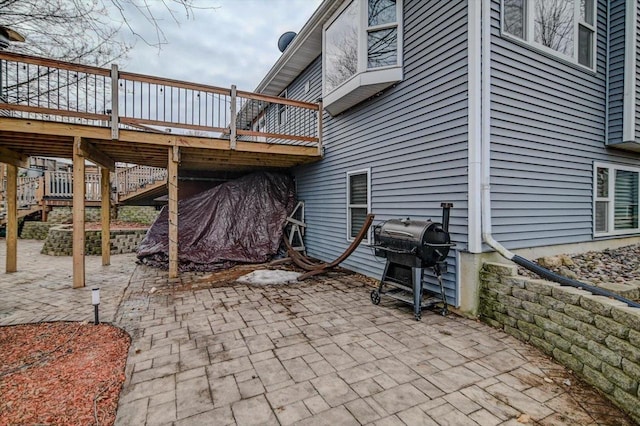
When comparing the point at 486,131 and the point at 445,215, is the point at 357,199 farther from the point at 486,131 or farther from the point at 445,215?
the point at 486,131

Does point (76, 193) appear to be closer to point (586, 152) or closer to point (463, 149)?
point (463, 149)

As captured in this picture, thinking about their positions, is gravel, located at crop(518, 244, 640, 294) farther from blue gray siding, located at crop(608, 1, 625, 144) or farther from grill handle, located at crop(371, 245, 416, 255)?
blue gray siding, located at crop(608, 1, 625, 144)

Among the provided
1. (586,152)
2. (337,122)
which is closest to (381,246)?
(337,122)

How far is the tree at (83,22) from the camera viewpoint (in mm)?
2320

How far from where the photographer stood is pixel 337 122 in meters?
Result: 6.45

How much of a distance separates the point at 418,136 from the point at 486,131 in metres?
0.99

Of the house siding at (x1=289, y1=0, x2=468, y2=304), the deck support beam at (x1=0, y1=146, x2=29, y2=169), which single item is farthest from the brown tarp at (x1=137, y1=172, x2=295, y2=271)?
the deck support beam at (x1=0, y1=146, x2=29, y2=169)

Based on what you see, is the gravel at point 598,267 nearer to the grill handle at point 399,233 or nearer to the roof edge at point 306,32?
the grill handle at point 399,233

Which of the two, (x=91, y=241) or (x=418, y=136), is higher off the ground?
(x=418, y=136)

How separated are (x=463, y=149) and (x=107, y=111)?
19.3ft

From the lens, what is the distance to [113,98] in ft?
16.0

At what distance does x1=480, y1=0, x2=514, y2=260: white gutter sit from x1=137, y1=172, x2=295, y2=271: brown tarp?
16.1 ft

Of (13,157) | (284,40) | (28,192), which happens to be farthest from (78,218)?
(28,192)

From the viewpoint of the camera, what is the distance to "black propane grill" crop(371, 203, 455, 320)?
3.57 metres
